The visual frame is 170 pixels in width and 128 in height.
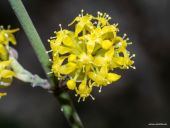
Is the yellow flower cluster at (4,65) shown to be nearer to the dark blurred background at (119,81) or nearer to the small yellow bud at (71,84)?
the small yellow bud at (71,84)

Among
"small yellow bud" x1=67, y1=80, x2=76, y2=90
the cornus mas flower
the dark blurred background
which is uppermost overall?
the cornus mas flower

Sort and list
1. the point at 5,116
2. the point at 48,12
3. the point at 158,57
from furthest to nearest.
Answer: the point at 48,12, the point at 158,57, the point at 5,116

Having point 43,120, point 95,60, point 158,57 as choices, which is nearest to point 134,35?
point 158,57

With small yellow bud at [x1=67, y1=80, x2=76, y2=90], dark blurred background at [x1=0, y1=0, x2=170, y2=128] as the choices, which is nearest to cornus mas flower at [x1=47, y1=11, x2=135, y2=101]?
small yellow bud at [x1=67, y1=80, x2=76, y2=90]

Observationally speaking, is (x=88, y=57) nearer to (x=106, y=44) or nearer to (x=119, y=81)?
(x=106, y=44)

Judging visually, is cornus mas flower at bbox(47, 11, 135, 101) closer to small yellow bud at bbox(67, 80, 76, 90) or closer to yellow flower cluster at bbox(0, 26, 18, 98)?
small yellow bud at bbox(67, 80, 76, 90)

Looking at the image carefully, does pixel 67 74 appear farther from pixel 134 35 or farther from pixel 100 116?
pixel 134 35

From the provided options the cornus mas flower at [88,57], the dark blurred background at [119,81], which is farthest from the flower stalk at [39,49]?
the dark blurred background at [119,81]
